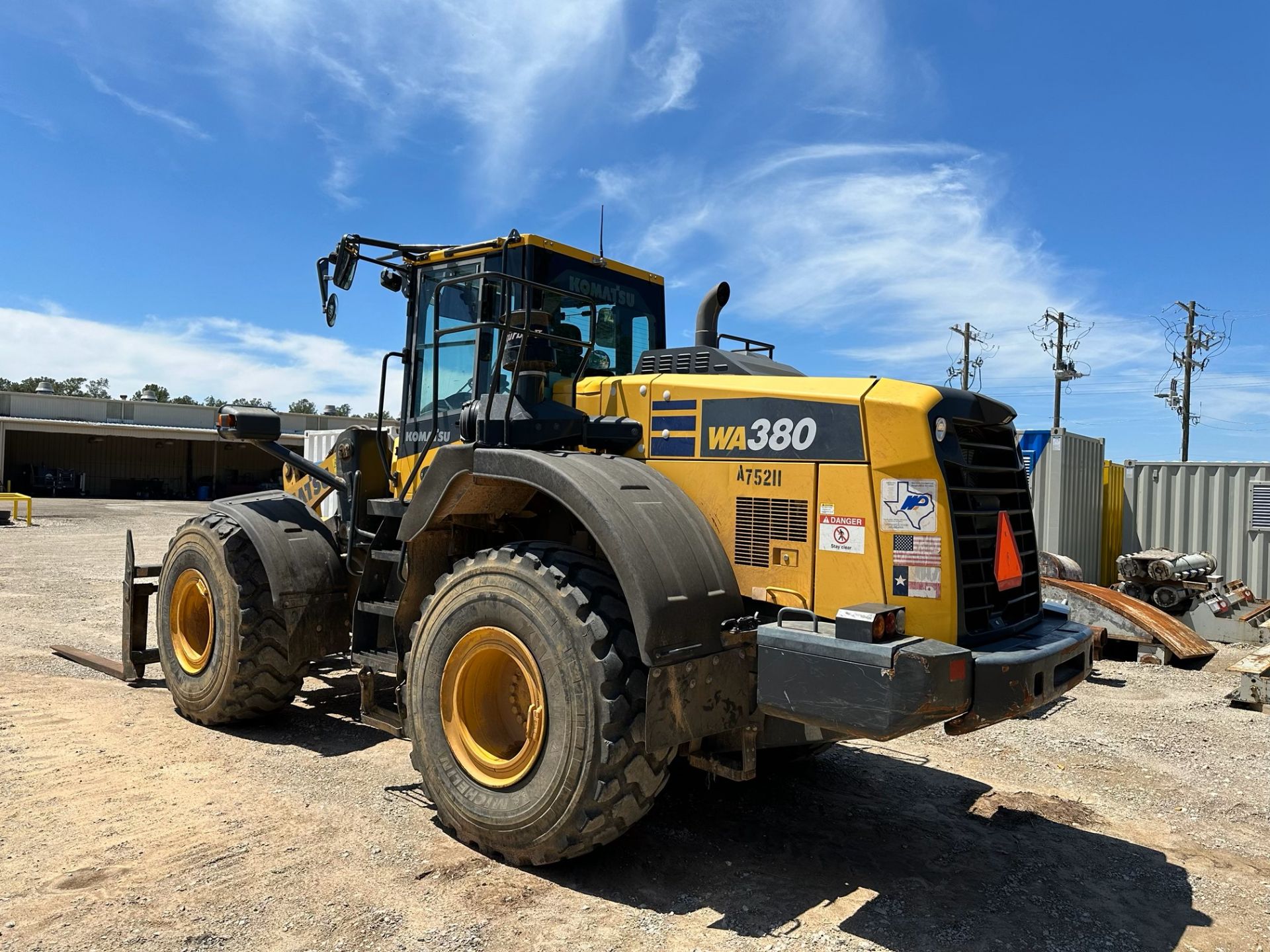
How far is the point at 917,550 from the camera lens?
12.4ft

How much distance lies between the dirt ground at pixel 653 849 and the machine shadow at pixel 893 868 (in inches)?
0.6

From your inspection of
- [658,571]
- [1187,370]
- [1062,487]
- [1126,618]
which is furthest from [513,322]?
[1187,370]

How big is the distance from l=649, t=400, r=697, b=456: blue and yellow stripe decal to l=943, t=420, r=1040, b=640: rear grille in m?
1.20

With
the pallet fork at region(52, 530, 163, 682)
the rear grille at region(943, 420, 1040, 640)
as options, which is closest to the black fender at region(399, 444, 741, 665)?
the rear grille at region(943, 420, 1040, 640)

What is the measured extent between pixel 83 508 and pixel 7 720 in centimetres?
3070

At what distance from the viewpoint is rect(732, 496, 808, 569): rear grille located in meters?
4.03

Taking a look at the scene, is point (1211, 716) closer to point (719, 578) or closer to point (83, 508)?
point (719, 578)

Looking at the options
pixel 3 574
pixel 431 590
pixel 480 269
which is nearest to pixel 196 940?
pixel 431 590

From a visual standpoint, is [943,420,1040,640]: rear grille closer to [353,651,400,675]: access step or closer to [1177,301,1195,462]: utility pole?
[353,651,400,675]: access step

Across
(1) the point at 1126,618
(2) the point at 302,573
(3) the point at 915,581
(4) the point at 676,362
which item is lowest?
(1) the point at 1126,618

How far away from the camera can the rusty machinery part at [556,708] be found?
148 inches

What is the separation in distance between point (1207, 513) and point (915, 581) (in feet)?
39.5

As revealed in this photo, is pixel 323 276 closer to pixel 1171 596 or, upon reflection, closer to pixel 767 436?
pixel 767 436

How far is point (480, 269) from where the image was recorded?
5.51 m
